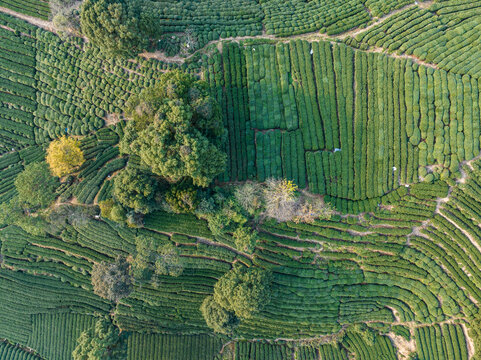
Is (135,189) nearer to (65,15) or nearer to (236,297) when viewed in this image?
(236,297)

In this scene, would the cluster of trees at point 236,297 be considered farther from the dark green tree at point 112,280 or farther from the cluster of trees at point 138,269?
the dark green tree at point 112,280

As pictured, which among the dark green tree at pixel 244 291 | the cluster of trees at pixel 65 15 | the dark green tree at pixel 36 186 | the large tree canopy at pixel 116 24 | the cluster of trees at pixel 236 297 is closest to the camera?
the large tree canopy at pixel 116 24

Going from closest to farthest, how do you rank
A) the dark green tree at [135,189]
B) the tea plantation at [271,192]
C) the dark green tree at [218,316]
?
the dark green tree at [135,189] → the dark green tree at [218,316] → the tea plantation at [271,192]

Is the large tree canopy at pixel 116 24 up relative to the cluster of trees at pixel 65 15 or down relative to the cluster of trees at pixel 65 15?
down

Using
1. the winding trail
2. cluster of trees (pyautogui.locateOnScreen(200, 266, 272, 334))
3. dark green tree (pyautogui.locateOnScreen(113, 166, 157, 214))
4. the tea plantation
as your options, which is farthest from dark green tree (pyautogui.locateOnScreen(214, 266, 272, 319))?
the winding trail

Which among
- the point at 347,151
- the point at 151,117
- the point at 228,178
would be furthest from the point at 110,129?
the point at 347,151

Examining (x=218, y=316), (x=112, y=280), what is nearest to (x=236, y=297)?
(x=218, y=316)

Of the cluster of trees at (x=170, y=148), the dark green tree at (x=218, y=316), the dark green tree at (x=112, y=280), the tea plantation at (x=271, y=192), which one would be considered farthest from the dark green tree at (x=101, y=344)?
the cluster of trees at (x=170, y=148)
